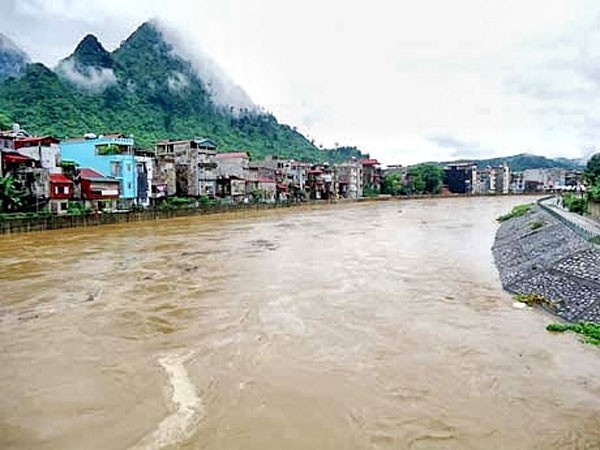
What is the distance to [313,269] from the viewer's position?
18.7 metres

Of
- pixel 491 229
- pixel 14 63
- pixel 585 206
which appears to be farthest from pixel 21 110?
pixel 585 206

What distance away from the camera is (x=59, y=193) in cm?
3428

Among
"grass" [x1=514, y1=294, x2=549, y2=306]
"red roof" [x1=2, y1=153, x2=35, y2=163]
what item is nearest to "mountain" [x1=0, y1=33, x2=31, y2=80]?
"red roof" [x1=2, y1=153, x2=35, y2=163]

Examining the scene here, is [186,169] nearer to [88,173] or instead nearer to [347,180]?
[88,173]

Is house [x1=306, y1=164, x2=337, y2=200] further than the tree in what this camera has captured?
Yes

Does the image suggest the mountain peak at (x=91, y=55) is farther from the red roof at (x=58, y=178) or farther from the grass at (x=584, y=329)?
the grass at (x=584, y=329)

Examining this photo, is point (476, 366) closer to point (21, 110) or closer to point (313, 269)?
point (313, 269)

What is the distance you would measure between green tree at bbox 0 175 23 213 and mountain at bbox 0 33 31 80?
81.2m

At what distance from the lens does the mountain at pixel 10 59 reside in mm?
99375

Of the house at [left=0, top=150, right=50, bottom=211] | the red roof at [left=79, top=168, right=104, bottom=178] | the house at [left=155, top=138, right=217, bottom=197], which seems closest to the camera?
the house at [left=0, top=150, right=50, bottom=211]

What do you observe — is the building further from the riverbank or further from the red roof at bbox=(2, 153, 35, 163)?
the red roof at bbox=(2, 153, 35, 163)

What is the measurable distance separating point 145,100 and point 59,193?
54066mm

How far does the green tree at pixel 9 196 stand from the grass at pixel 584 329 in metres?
29.5

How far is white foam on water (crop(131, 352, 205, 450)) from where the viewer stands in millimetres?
6266
